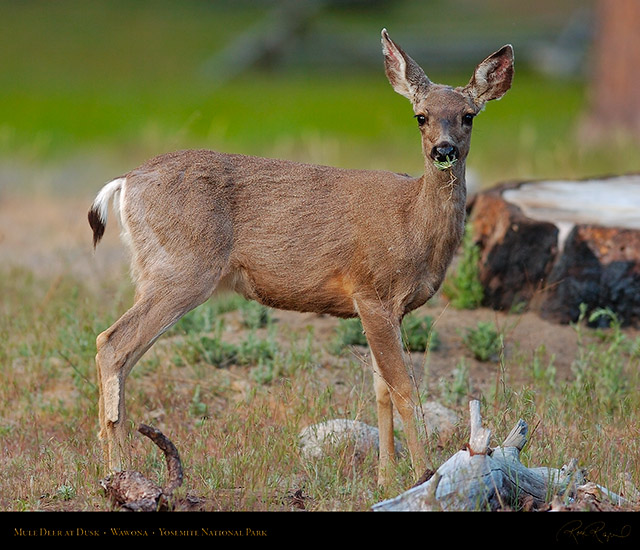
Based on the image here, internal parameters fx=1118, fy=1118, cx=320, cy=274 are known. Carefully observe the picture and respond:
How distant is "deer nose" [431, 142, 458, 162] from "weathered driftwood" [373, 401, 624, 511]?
1123 millimetres

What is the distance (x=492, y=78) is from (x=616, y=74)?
9429 mm

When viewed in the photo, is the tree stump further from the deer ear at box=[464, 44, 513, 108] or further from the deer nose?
the deer nose

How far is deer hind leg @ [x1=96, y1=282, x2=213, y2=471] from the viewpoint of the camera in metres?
5.08

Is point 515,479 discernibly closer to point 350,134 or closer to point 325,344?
point 325,344

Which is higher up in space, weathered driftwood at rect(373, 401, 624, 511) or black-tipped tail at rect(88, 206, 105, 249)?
black-tipped tail at rect(88, 206, 105, 249)

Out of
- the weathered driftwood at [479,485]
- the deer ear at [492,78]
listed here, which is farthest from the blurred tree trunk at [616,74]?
the weathered driftwood at [479,485]

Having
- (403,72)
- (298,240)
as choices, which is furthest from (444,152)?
(298,240)

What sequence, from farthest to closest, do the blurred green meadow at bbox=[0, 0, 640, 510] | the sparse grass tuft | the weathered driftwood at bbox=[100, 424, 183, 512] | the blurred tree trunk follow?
1. the blurred tree trunk
2. the sparse grass tuft
3. the blurred green meadow at bbox=[0, 0, 640, 510]
4. the weathered driftwood at bbox=[100, 424, 183, 512]

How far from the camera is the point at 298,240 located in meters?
5.33

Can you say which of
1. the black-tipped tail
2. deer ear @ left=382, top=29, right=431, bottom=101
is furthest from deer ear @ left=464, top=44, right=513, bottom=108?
the black-tipped tail

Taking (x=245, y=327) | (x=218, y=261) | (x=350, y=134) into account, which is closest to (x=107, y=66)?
(x=350, y=134)

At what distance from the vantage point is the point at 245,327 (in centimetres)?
704

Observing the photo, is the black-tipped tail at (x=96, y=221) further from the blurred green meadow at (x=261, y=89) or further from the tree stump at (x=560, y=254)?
the tree stump at (x=560, y=254)

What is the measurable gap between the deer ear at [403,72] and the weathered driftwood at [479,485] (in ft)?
5.19
